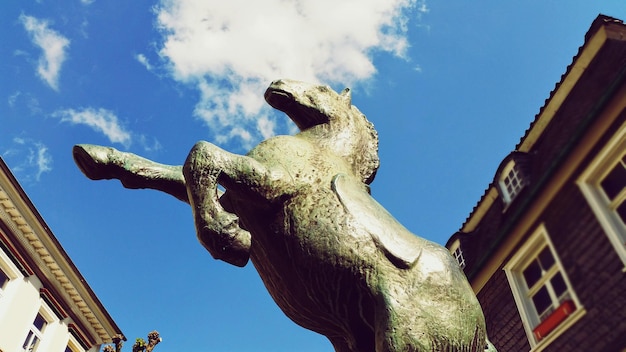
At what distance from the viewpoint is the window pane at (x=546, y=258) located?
392 inches

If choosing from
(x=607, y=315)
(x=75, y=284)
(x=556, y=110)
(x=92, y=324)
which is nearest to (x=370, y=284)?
(x=607, y=315)

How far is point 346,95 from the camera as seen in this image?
2.07 m

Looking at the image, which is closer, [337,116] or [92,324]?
[337,116]

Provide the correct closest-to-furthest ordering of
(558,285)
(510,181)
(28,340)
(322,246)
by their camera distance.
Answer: (322,246), (558,285), (510,181), (28,340)

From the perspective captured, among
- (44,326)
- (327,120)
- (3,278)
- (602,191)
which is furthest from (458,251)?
(44,326)

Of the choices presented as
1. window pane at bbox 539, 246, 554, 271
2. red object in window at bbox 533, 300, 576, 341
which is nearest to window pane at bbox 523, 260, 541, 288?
window pane at bbox 539, 246, 554, 271

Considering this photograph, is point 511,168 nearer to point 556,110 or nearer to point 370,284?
point 556,110

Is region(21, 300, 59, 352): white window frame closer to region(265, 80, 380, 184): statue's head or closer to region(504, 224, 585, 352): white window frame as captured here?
region(504, 224, 585, 352): white window frame

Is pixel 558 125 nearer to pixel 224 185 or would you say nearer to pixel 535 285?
pixel 535 285

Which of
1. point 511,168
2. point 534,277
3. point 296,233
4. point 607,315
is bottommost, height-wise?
point 296,233

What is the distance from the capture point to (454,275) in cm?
156

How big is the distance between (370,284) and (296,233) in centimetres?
26

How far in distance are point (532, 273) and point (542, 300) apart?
72 centimetres

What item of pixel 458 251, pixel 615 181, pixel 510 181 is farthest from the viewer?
pixel 458 251
